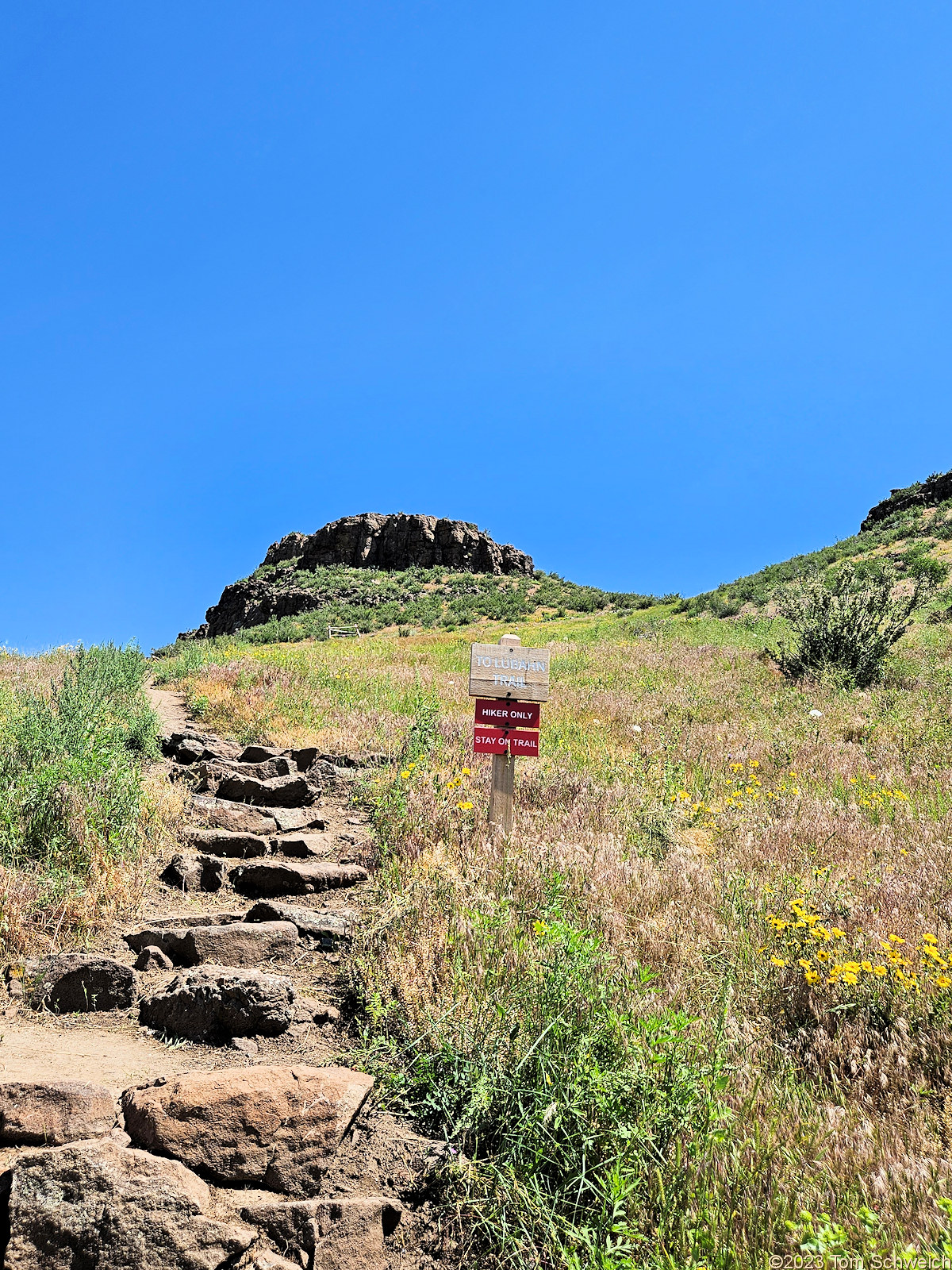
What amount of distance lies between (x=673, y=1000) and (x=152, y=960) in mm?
3047

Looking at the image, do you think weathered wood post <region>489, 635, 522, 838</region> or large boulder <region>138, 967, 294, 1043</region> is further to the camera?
weathered wood post <region>489, 635, 522, 838</region>

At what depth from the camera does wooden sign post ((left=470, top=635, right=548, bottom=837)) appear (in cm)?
623

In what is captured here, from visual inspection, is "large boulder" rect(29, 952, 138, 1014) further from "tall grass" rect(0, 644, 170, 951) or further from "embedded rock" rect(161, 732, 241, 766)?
"embedded rock" rect(161, 732, 241, 766)

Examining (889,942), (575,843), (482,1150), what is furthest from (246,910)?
(889,942)

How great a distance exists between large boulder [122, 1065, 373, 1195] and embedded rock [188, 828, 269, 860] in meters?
3.18

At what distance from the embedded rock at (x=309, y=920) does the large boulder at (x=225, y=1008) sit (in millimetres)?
796

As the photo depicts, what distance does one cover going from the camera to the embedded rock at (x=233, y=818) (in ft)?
20.9

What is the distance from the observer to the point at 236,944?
4227mm

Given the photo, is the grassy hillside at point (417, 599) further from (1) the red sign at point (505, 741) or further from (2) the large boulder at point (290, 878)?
(1) the red sign at point (505, 741)

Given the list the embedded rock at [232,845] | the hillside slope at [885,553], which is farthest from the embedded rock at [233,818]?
the hillside slope at [885,553]

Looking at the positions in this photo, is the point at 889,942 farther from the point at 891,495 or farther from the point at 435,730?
the point at 891,495

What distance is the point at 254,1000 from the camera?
3516 mm

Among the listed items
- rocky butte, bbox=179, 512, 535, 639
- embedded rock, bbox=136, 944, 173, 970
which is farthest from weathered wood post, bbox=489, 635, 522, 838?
rocky butte, bbox=179, 512, 535, 639

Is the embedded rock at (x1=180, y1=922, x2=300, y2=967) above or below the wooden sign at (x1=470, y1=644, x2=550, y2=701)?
below
